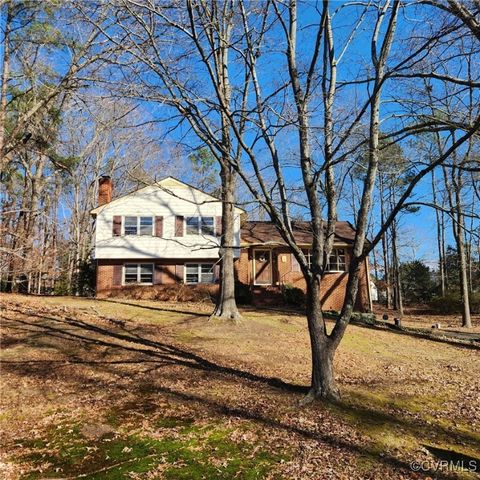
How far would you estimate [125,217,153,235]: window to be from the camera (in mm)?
22200

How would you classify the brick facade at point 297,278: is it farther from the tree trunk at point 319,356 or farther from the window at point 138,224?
the tree trunk at point 319,356

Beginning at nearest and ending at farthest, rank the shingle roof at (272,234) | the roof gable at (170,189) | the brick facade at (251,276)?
the brick facade at (251,276), the roof gable at (170,189), the shingle roof at (272,234)

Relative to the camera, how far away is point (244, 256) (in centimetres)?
2325

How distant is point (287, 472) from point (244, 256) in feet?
62.5

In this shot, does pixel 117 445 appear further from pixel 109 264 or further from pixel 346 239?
pixel 346 239

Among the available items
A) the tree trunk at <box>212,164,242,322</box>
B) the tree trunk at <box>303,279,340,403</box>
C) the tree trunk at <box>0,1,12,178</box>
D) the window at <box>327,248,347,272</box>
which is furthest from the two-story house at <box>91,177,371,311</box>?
the tree trunk at <box>303,279,340,403</box>

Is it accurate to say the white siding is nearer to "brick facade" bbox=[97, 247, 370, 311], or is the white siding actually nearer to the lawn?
"brick facade" bbox=[97, 247, 370, 311]

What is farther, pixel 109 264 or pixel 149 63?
pixel 109 264

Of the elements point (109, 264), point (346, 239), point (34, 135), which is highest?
point (34, 135)

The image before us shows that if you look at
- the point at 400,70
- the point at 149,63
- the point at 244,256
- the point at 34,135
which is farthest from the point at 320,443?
the point at 244,256

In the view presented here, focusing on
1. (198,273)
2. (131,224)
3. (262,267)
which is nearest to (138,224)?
(131,224)

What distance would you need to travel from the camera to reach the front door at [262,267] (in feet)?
76.0

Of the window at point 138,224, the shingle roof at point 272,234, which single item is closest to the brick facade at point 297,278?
the shingle roof at point 272,234

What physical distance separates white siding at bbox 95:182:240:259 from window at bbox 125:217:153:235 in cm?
28
